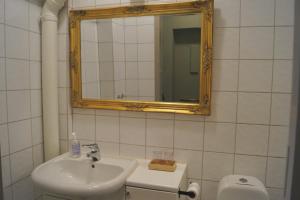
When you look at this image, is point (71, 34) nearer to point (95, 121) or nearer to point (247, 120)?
point (95, 121)

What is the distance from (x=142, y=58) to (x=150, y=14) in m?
0.30

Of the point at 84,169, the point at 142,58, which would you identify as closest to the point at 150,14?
the point at 142,58

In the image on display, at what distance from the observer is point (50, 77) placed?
1640 mm

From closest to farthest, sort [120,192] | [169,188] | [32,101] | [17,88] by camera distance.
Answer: [169,188] → [120,192] → [17,88] → [32,101]

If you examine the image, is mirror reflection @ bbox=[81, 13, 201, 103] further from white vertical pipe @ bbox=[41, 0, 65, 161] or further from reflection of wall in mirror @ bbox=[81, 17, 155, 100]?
white vertical pipe @ bbox=[41, 0, 65, 161]

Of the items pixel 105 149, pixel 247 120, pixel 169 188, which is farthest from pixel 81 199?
pixel 247 120

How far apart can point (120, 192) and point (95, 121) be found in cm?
58

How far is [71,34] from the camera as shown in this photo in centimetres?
166

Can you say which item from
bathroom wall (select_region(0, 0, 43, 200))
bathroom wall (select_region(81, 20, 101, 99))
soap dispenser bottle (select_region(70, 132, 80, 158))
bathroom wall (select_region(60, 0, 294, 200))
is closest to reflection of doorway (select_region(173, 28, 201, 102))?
bathroom wall (select_region(60, 0, 294, 200))

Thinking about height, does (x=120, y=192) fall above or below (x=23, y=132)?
below

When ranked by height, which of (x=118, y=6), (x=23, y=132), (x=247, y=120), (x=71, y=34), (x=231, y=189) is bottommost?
(x=231, y=189)

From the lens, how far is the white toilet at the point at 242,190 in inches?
48.6

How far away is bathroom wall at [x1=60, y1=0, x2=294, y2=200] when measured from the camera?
1.31 metres

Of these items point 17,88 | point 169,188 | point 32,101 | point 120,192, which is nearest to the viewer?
point 169,188
